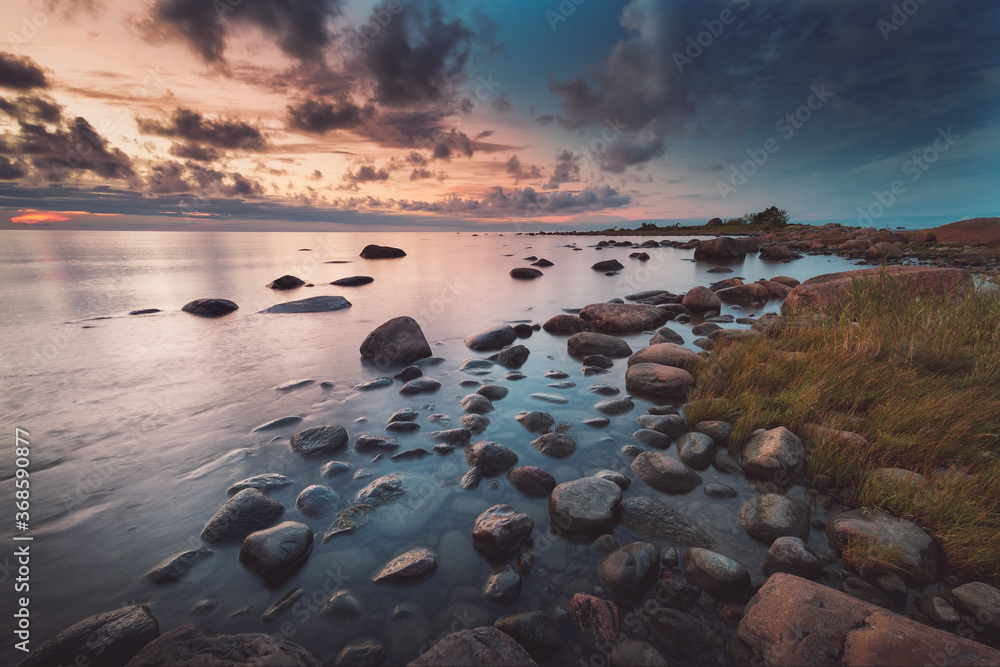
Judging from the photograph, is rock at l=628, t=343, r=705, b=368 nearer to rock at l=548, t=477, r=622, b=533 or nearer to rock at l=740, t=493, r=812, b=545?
rock at l=740, t=493, r=812, b=545

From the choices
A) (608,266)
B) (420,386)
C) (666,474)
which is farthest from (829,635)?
(608,266)

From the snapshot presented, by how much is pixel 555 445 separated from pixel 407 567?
2543 mm

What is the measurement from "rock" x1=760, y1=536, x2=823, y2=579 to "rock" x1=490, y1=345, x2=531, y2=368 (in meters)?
5.97

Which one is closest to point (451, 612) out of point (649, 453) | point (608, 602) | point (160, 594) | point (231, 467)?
point (608, 602)

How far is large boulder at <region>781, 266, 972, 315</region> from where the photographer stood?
8784 millimetres

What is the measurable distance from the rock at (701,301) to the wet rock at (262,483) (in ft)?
47.4

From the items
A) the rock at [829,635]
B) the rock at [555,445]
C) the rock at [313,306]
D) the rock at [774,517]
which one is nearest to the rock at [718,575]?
the rock at [829,635]

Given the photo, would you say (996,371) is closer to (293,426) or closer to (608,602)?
(608,602)

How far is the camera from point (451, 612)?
300cm

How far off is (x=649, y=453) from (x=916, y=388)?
419cm

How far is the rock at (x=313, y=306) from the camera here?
50.5 ft

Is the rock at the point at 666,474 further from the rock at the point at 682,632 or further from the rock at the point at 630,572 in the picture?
the rock at the point at 682,632

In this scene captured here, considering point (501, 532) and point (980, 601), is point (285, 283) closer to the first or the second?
point (501, 532)

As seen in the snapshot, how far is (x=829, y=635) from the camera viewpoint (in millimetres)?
2461
